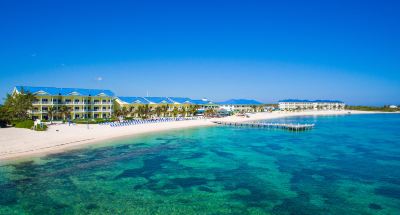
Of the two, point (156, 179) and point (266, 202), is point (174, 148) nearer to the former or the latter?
point (156, 179)

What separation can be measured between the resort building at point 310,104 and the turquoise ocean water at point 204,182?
381 feet

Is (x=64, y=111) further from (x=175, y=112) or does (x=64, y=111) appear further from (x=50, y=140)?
(x=175, y=112)

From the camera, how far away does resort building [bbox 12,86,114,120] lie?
59.5 meters

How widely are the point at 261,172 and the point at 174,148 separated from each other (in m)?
13.9

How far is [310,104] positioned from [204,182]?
5744 inches

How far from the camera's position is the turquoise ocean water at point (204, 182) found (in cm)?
1630

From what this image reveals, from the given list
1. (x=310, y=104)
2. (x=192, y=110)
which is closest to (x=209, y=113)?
(x=192, y=110)

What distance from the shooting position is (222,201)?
1719cm

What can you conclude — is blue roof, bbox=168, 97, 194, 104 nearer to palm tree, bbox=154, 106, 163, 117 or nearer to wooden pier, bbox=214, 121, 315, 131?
palm tree, bbox=154, 106, 163, 117

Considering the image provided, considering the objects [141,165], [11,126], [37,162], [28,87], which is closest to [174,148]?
[141,165]

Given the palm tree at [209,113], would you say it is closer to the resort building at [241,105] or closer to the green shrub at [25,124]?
the resort building at [241,105]

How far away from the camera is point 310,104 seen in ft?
511

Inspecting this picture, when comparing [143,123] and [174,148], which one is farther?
[143,123]

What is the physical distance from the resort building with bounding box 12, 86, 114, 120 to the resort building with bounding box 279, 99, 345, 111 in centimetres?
9564
